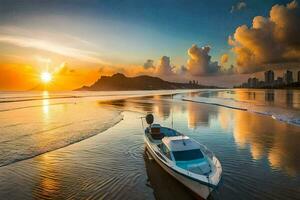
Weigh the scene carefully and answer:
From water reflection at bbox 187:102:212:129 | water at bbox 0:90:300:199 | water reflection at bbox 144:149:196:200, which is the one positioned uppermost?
water reflection at bbox 187:102:212:129

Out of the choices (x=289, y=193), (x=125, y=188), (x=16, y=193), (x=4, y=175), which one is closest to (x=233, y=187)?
(x=289, y=193)

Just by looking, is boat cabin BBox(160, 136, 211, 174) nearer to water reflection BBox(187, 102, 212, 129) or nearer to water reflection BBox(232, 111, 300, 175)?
water reflection BBox(232, 111, 300, 175)

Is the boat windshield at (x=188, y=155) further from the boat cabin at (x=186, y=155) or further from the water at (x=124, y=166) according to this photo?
the water at (x=124, y=166)

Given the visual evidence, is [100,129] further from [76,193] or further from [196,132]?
[76,193]

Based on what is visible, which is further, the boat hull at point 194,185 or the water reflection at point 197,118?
the water reflection at point 197,118

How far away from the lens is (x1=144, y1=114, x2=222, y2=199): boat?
14.2 meters

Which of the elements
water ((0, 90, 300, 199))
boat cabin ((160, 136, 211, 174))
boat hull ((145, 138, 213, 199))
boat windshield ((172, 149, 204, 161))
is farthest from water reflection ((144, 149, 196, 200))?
boat windshield ((172, 149, 204, 161))

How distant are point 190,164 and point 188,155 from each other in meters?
0.88

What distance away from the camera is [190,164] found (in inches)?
652

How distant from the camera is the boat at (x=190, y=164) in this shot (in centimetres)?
1425

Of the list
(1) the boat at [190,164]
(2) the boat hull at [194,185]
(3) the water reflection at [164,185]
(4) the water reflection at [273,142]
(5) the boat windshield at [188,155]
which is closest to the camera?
(2) the boat hull at [194,185]

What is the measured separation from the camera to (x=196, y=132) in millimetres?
33719

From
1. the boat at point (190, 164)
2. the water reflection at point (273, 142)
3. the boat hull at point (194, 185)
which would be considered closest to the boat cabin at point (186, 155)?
the boat at point (190, 164)

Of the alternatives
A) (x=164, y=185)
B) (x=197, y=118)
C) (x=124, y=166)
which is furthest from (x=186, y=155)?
(x=197, y=118)
